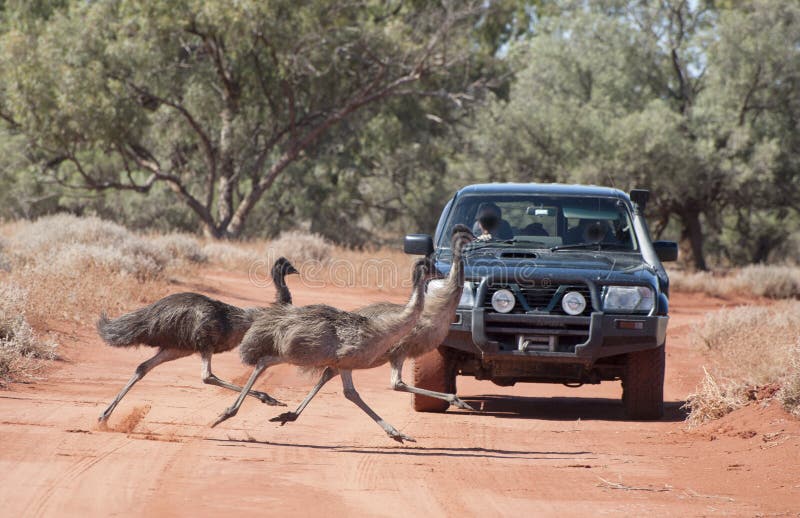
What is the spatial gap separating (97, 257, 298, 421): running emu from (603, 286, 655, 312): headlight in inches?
110

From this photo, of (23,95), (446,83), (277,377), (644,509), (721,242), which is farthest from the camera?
(721,242)

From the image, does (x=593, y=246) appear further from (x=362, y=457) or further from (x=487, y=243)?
(x=362, y=457)

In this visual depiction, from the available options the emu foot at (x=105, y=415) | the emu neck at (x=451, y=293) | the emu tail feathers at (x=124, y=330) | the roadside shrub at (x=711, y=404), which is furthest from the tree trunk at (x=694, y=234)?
the emu foot at (x=105, y=415)

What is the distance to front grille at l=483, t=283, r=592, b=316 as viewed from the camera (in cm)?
928

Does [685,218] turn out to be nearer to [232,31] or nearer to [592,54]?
[592,54]

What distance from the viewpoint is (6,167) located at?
111ft

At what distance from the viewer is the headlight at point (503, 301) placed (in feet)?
30.4

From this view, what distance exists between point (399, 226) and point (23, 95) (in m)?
16.6

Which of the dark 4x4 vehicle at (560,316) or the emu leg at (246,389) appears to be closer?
the emu leg at (246,389)

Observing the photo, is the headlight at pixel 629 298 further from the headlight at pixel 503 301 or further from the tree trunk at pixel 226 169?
the tree trunk at pixel 226 169


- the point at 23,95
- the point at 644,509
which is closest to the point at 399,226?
the point at 23,95

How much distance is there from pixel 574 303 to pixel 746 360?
4.52 m

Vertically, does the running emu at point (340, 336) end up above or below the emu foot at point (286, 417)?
above

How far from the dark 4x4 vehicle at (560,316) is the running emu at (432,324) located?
24.2 inches
